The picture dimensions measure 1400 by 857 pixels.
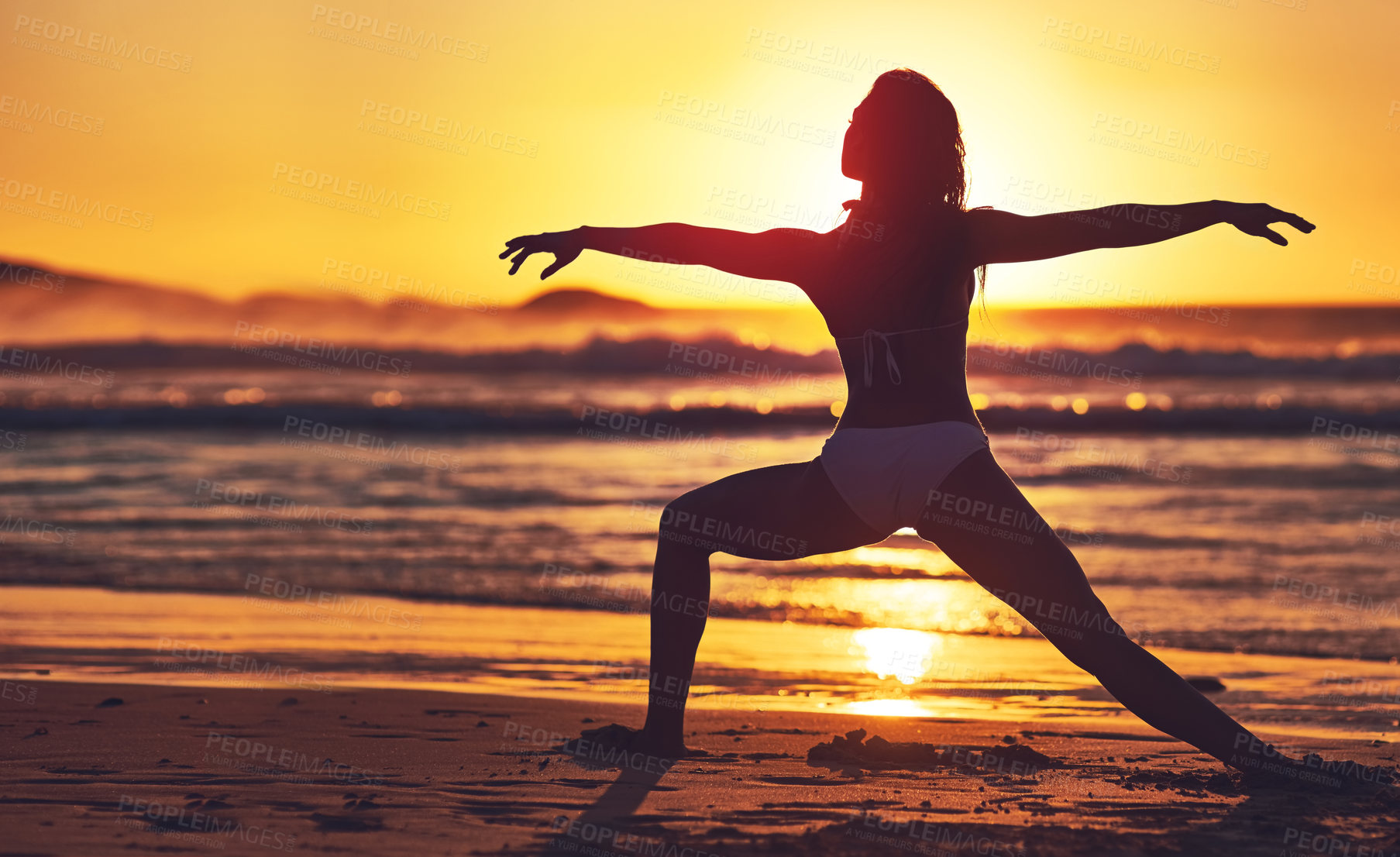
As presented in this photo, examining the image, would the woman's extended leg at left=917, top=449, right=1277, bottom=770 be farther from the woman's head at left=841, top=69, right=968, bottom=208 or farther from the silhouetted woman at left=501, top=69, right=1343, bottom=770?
the woman's head at left=841, top=69, right=968, bottom=208

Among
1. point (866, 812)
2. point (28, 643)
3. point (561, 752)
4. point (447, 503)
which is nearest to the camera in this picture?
point (866, 812)

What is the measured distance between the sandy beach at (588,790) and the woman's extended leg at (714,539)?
0.29 m

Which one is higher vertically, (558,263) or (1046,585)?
(558,263)

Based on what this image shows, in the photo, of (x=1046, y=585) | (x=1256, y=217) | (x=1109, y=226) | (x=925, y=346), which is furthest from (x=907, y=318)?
(x=1256, y=217)

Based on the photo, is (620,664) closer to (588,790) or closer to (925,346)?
(588,790)

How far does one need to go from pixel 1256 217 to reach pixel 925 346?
3.12 ft

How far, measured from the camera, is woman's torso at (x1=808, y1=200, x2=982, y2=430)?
3426mm

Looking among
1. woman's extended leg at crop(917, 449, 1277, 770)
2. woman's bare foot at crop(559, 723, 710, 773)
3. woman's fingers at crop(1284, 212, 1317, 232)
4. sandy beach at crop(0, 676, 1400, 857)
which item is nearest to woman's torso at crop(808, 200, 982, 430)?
woman's extended leg at crop(917, 449, 1277, 770)

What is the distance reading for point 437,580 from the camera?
8.84 m

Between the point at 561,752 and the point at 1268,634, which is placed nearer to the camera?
the point at 561,752

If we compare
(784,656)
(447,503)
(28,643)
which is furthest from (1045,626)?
(447,503)

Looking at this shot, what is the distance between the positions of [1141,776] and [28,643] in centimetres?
561

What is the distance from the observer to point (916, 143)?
3404 millimetres

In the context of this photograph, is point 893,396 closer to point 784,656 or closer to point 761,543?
point 761,543
